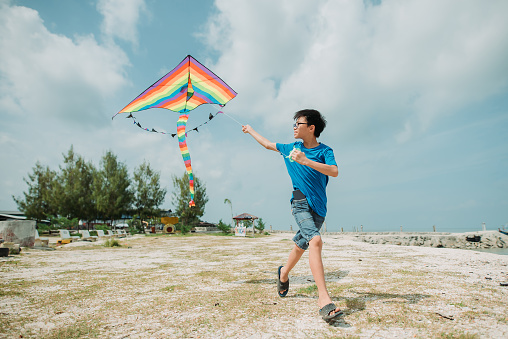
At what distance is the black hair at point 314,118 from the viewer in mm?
2999

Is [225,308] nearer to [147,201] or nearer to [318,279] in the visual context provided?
[318,279]

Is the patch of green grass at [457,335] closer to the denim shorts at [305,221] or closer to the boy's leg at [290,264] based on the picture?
the denim shorts at [305,221]

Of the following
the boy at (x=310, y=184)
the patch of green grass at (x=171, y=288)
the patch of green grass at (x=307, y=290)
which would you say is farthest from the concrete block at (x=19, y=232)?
the boy at (x=310, y=184)

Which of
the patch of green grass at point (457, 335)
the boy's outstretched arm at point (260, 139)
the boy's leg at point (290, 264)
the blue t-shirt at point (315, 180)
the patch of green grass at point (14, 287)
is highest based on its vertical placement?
the boy's outstretched arm at point (260, 139)

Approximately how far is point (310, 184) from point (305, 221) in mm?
387

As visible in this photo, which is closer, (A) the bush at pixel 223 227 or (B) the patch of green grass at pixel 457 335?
(B) the patch of green grass at pixel 457 335

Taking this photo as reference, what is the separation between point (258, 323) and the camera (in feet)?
7.13

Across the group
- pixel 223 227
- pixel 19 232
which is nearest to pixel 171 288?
pixel 19 232

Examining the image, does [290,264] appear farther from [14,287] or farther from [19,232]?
[19,232]

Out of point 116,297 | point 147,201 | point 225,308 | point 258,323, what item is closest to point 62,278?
point 116,297

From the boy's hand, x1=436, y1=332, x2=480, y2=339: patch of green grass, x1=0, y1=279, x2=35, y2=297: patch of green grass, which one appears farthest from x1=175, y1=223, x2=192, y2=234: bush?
x1=436, y1=332, x2=480, y2=339: patch of green grass

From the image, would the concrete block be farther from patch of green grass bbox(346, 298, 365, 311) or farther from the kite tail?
patch of green grass bbox(346, 298, 365, 311)

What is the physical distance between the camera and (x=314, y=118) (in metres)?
3.01

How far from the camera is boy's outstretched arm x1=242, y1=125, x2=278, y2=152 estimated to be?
10.8ft
